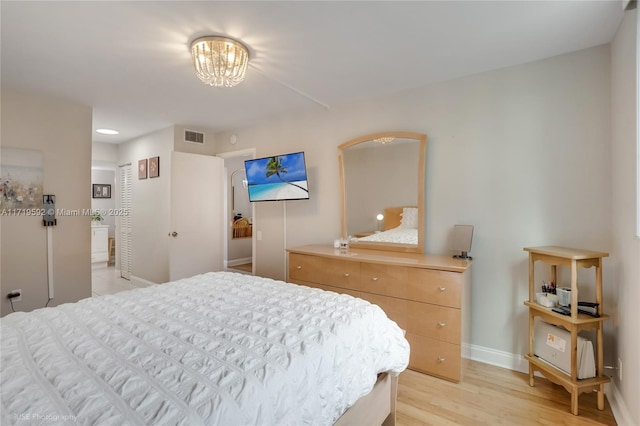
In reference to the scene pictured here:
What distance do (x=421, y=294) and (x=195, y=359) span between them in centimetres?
183

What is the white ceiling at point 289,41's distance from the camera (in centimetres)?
182

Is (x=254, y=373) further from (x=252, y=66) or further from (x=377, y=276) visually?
(x=252, y=66)

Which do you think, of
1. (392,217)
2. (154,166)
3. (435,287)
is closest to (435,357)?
(435,287)

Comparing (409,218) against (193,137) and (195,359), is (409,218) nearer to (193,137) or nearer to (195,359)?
(195,359)

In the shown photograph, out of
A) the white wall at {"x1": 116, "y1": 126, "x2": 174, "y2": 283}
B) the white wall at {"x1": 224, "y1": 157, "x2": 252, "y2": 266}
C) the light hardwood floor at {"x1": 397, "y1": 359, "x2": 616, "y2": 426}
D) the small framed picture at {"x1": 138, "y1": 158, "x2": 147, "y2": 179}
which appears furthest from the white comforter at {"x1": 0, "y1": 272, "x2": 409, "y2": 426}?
the white wall at {"x1": 224, "y1": 157, "x2": 252, "y2": 266}

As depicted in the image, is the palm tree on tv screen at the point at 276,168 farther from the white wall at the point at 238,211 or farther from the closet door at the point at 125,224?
the closet door at the point at 125,224

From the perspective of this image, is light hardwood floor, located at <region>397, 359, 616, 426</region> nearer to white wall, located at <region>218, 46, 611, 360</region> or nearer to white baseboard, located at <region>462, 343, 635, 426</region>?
white baseboard, located at <region>462, 343, 635, 426</region>

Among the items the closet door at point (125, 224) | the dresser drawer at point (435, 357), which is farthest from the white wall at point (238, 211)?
the dresser drawer at point (435, 357)

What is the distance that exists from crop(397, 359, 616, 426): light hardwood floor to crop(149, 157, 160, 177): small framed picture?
436cm

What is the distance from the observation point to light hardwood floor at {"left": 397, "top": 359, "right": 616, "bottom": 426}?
1.90 m

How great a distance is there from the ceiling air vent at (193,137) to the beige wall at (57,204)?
3.84 feet

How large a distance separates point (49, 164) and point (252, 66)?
266 centimetres

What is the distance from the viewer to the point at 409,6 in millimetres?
1791

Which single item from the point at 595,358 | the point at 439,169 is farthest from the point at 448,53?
the point at 595,358
